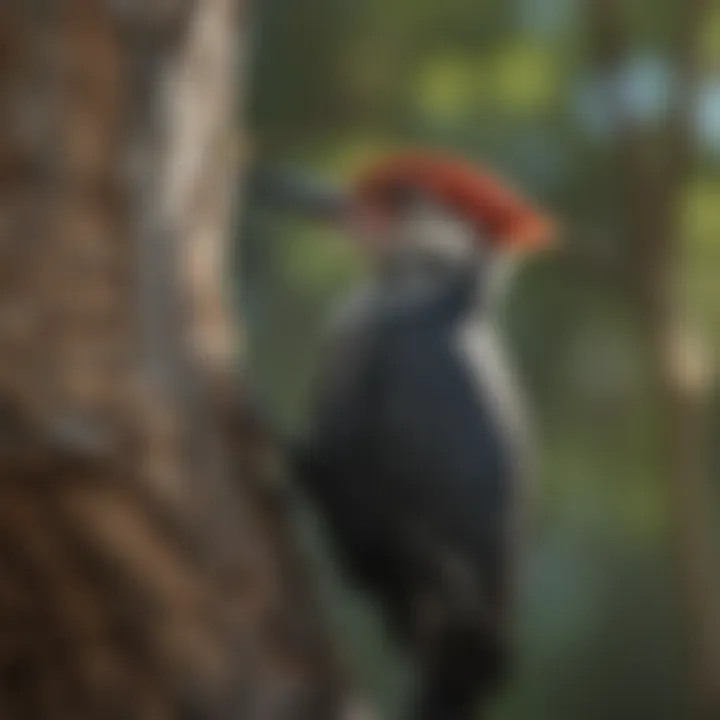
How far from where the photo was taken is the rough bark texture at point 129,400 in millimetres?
849

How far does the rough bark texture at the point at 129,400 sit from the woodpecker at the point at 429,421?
5cm

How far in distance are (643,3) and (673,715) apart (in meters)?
0.43

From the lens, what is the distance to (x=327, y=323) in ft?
2.91

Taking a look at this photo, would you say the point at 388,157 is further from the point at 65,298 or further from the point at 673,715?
the point at 673,715

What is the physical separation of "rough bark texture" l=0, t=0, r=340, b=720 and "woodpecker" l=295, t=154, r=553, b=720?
0.17ft

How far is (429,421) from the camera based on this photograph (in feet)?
2.92

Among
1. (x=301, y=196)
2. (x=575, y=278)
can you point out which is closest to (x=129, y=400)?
(x=301, y=196)

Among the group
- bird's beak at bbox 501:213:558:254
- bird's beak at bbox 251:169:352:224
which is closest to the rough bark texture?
bird's beak at bbox 251:169:352:224

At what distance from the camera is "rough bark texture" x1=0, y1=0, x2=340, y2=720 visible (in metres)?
0.85

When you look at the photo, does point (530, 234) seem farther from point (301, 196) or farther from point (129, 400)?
point (129, 400)

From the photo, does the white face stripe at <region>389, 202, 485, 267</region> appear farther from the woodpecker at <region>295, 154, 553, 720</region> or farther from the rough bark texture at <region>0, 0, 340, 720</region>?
the rough bark texture at <region>0, 0, 340, 720</region>

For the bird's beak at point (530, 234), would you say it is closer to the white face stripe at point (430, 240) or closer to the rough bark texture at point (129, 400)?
the white face stripe at point (430, 240)

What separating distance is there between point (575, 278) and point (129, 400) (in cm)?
27

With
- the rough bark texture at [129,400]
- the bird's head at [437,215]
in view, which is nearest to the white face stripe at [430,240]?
the bird's head at [437,215]
